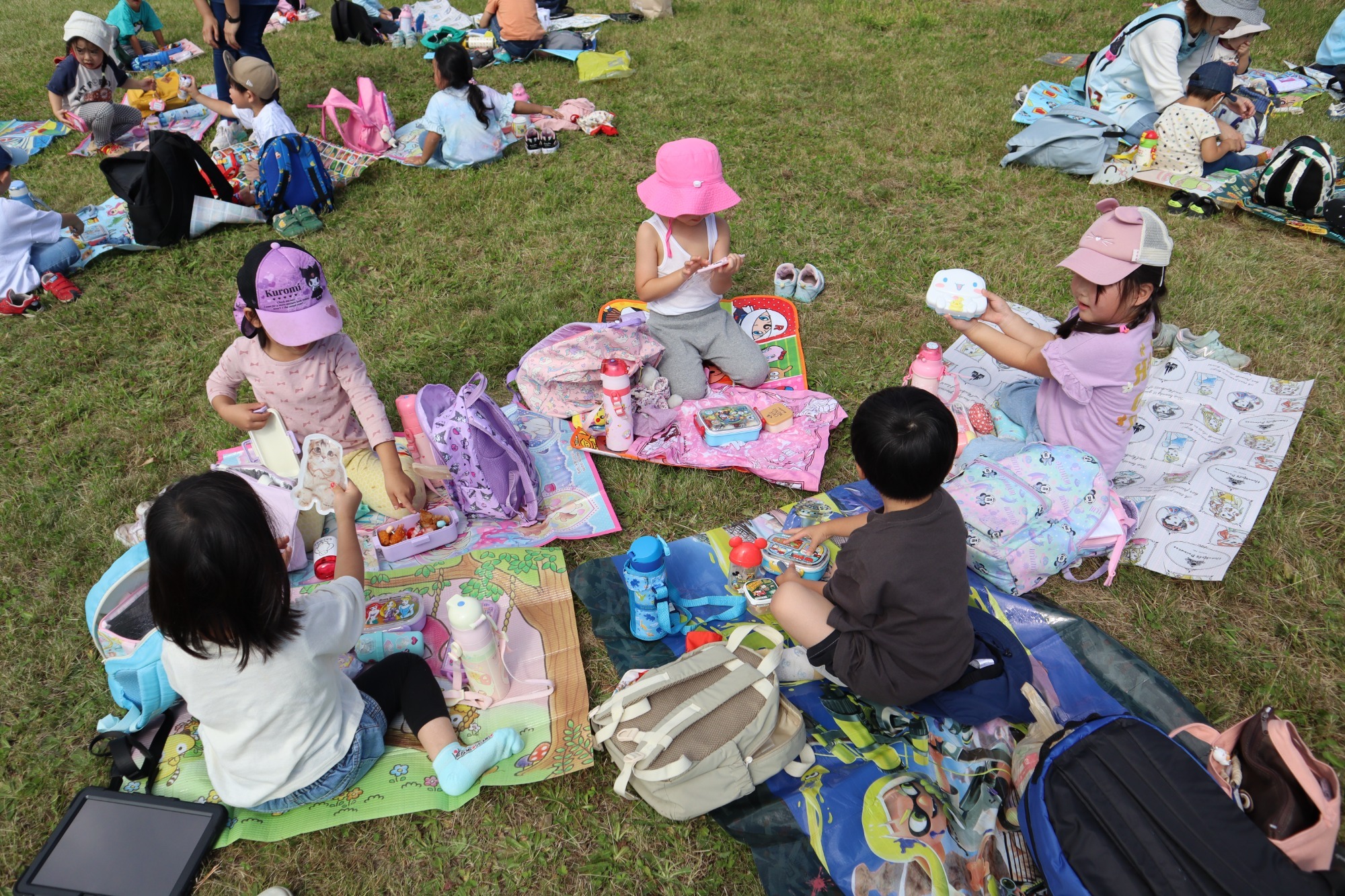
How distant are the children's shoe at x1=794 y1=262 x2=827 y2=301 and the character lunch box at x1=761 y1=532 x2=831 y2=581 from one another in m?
2.25

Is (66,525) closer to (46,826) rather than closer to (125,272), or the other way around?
(46,826)

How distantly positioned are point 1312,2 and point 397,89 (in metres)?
10.8

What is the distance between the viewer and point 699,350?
4625 mm

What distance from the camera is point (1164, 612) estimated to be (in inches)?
130

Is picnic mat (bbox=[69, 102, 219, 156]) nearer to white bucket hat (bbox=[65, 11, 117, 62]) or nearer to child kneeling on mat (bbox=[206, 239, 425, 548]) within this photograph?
white bucket hat (bbox=[65, 11, 117, 62])

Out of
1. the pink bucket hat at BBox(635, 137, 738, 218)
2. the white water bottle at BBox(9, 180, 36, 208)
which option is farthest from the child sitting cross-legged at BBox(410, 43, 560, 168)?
the pink bucket hat at BBox(635, 137, 738, 218)

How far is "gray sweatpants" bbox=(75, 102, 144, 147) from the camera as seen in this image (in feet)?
24.4

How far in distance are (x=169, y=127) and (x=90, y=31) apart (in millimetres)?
996

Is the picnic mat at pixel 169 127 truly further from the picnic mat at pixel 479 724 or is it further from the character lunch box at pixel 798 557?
the character lunch box at pixel 798 557

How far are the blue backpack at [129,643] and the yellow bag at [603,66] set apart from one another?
23.2ft

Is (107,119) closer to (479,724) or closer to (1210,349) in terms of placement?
(479,724)

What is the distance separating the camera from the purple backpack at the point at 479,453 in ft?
11.5

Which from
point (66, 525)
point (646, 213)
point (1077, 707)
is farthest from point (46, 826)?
point (646, 213)

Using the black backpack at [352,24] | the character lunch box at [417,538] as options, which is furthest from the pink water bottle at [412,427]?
the black backpack at [352,24]
